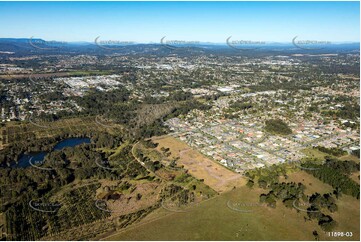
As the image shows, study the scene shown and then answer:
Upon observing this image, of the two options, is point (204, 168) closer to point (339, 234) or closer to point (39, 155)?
point (339, 234)

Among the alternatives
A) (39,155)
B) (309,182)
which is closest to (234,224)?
(309,182)

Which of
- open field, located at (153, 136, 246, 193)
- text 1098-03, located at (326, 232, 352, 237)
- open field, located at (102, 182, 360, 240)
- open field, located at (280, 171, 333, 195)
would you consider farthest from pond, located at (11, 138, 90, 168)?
text 1098-03, located at (326, 232, 352, 237)

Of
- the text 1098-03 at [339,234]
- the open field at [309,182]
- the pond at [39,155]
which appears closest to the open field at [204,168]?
the open field at [309,182]

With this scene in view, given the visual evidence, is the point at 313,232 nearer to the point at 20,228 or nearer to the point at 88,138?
the point at 20,228

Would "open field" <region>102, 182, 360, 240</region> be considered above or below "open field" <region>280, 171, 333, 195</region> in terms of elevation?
below

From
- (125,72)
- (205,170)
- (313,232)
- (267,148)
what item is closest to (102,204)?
(205,170)

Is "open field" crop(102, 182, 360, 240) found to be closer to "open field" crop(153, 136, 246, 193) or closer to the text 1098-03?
the text 1098-03
